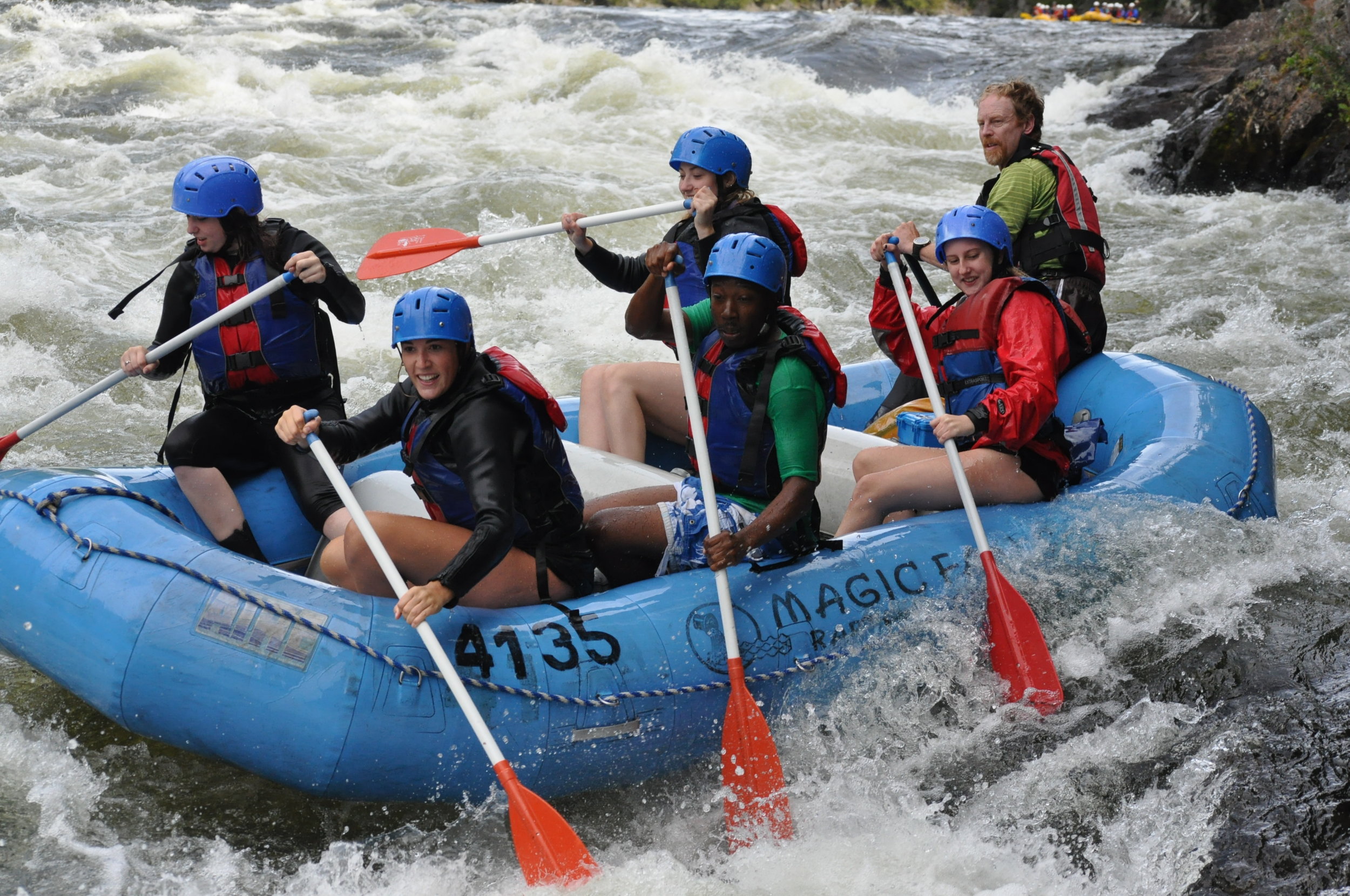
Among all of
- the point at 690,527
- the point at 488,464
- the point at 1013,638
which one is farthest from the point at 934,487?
the point at 488,464

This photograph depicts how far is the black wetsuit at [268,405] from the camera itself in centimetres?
382

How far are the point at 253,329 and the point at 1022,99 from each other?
2982 millimetres

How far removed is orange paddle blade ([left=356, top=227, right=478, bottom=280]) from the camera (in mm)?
4078

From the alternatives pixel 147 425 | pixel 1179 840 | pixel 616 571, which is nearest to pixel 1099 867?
pixel 1179 840

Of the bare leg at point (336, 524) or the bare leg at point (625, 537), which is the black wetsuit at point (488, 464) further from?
the bare leg at point (336, 524)

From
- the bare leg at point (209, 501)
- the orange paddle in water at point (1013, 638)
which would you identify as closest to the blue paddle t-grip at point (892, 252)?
the orange paddle in water at point (1013, 638)

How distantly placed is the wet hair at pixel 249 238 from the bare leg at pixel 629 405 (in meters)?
1.14

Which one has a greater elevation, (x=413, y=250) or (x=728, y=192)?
(x=728, y=192)

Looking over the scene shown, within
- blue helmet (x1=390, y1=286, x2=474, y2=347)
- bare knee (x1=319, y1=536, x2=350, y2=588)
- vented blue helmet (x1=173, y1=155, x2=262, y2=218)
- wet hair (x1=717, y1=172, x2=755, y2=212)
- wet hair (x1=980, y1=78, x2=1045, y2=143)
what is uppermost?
wet hair (x1=980, y1=78, x2=1045, y2=143)

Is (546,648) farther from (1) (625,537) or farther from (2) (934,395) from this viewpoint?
(2) (934,395)

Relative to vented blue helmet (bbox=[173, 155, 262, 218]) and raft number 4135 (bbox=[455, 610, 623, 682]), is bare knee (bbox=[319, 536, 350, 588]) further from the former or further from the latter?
vented blue helmet (bbox=[173, 155, 262, 218])

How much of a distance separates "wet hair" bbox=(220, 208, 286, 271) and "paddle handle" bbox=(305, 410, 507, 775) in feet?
3.02

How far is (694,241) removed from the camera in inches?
167

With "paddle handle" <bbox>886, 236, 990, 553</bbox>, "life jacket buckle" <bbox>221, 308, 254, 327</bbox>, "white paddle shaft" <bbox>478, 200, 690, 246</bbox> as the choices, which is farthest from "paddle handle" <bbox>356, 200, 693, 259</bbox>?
"paddle handle" <bbox>886, 236, 990, 553</bbox>
